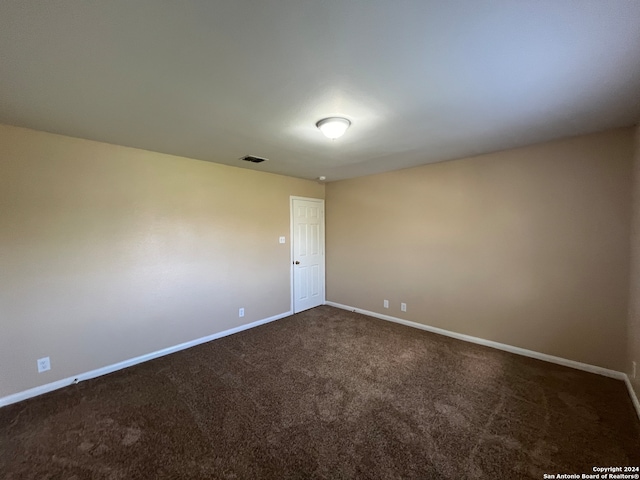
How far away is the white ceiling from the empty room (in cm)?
1

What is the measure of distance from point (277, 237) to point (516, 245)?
10.8 ft

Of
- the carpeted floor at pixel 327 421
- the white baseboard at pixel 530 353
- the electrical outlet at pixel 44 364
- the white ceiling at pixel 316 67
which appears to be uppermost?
the white ceiling at pixel 316 67

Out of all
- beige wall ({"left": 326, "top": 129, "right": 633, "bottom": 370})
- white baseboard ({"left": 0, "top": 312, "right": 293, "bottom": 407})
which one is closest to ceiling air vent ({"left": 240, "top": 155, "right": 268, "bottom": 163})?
beige wall ({"left": 326, "top": 129, "right": 633, "bottom": 370})

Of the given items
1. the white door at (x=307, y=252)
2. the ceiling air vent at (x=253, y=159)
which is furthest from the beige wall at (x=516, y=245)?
the ceiling air vent at (x=253, y=159)

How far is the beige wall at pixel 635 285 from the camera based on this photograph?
2217 millimetres

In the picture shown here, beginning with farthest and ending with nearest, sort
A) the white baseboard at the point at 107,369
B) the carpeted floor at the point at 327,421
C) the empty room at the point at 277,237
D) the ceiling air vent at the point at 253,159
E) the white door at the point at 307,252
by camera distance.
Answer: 1. the white door at the point at 307,252
2. the ceiling air vent at the point at 253,159
3. the white baseboard at the point at 107,369
4. the carpeted floor at the point at 327,421
5. the empty room at the point at 277,237

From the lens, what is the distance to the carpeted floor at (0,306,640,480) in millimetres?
1674

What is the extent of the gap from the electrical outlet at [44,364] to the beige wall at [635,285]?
5.17 metres

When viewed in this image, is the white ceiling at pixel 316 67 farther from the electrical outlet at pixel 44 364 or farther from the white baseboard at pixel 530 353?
the white baseboard at pixel 530 353

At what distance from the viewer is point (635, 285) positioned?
2.33m

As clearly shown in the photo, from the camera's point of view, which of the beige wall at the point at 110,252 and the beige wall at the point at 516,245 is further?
the beige wall at the point at 516,245

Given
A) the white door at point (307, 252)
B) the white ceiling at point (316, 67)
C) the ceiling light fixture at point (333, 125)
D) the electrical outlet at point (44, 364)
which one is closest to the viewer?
the white ceiling at point (316, 67)

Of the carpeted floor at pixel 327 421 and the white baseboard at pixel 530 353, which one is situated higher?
the white baseboard at pixel 530 353

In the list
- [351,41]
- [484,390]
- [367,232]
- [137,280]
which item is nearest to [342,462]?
[484,390]
